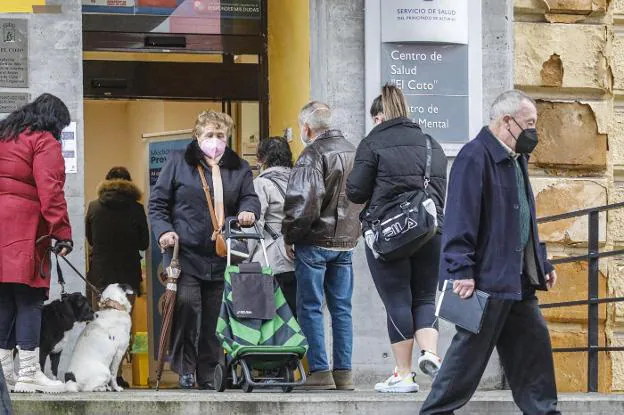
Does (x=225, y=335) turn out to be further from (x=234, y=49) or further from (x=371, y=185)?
(x=234, y=49)

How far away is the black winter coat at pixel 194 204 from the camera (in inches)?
395

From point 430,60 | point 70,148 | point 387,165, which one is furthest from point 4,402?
point 430,60

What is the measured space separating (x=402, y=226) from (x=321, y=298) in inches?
43.8

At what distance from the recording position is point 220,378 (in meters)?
9.58

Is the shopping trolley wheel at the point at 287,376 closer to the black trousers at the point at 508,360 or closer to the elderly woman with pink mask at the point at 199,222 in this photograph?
the elderly woman with pink mask at the point at 199,222

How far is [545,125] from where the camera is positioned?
1178 cm

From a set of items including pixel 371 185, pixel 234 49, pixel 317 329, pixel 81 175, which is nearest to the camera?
pixel 371 185

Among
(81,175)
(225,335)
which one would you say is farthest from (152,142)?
(225,335)

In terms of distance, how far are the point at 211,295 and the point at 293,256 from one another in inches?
23.4

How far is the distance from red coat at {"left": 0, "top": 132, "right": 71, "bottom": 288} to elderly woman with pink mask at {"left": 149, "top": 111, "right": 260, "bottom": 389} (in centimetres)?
84

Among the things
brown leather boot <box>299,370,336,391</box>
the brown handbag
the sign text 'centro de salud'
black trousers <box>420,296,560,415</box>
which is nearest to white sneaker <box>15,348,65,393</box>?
the brown handbag

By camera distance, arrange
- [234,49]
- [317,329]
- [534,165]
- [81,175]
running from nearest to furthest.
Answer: [317,329], [81,175], [534,165], [234,49]

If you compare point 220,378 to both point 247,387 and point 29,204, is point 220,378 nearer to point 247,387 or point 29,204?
point 247,387

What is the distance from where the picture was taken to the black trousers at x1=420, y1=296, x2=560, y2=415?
7.96 meters
